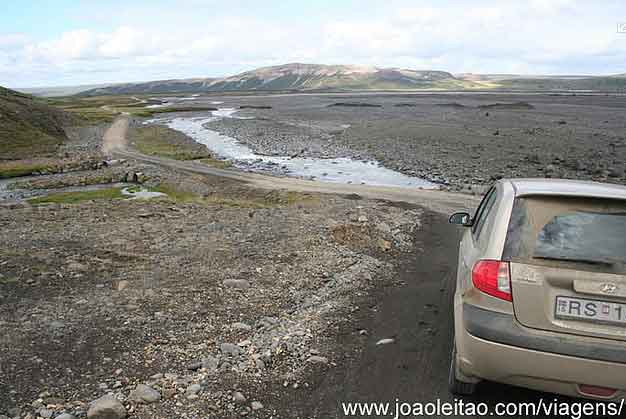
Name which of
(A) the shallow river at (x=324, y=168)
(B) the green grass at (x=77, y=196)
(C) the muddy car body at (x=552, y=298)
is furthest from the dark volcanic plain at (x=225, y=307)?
(A) the shallow river at (x=324, y=168)

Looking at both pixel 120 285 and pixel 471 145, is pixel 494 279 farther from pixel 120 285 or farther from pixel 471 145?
pixel 471 145

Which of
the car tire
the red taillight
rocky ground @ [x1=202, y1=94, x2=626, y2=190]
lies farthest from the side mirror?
rocky ground @ [x1=202, y1=94, x2=626, y2=190]

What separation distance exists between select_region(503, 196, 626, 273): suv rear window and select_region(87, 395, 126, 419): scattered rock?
400 cm

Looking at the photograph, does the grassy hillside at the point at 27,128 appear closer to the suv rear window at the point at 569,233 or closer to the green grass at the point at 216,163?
the green grass at the point at 216,163

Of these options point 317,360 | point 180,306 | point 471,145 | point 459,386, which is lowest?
point 317,360

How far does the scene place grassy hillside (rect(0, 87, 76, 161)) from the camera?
40.2 meters

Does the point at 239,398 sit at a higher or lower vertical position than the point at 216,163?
lower

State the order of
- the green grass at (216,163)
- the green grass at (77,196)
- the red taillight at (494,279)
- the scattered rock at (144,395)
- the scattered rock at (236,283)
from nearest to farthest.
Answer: the red taillight at (494,279)
the scattered rock at (144,395)
the scattered rock at (236,283)
the green grass at (77,196)
the green grass at (216,163)

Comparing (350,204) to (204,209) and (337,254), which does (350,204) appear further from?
(337,254)

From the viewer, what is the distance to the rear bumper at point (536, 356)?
4027 millimetres

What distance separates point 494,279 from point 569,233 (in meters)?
0.75

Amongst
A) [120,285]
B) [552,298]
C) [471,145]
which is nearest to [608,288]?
[552,298]

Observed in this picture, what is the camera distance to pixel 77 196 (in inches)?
867

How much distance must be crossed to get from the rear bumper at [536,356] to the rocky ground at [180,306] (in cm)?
214
